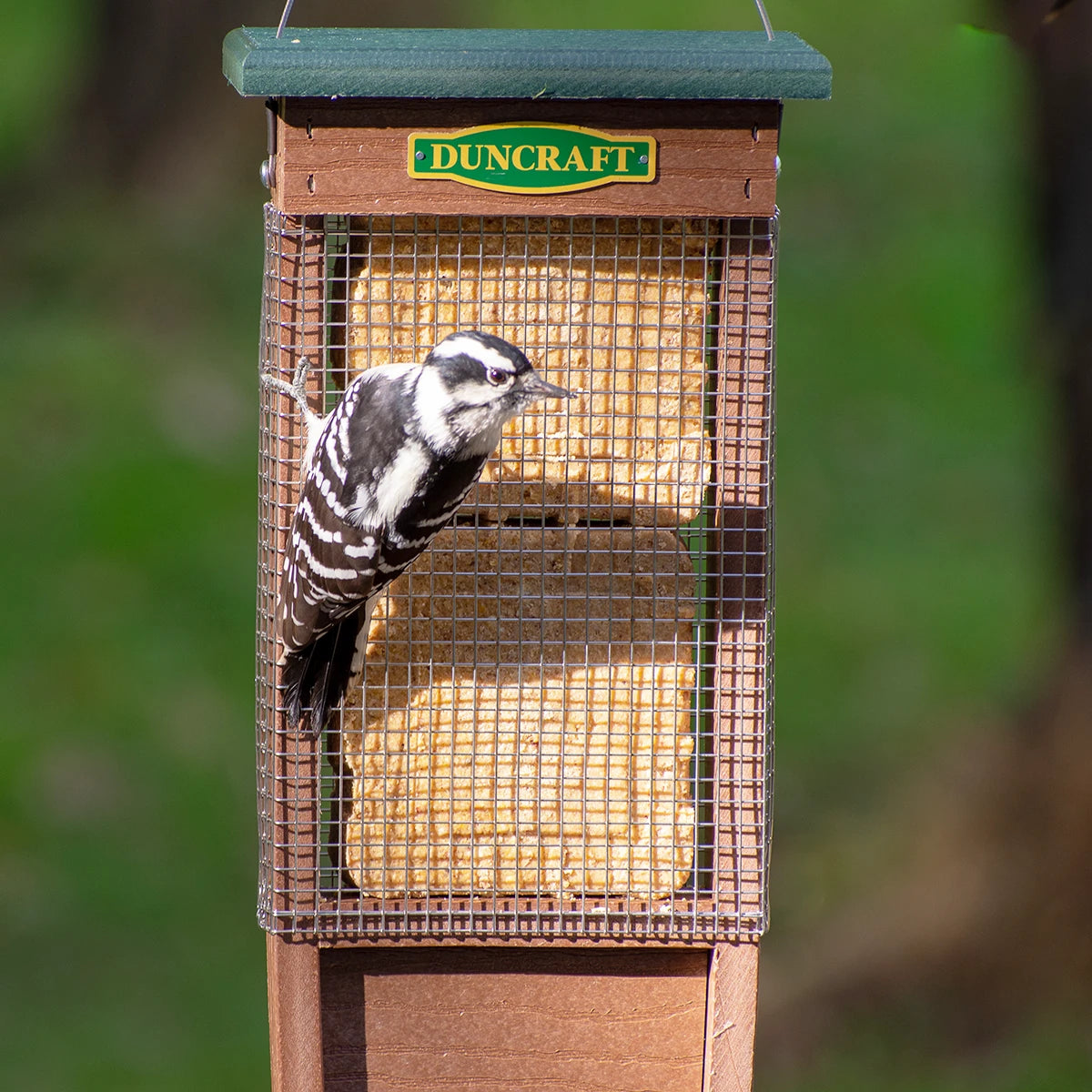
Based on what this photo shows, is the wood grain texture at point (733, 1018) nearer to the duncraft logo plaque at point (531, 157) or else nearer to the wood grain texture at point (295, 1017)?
the wood grain texture at point (295, 1017)

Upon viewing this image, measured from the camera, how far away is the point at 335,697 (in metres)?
3.29

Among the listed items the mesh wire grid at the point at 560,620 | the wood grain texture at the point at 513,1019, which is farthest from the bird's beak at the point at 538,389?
the wood grain texture at the point at 513,1019

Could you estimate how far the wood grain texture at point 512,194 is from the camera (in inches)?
119

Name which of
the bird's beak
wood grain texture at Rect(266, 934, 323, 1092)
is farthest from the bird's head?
wood grain texture at Rect(266, 934, 323, 1092)

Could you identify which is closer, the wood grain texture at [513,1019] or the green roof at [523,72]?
the green roof at [523,72]

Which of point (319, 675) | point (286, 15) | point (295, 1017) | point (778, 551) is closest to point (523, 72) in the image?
point (286, 15)

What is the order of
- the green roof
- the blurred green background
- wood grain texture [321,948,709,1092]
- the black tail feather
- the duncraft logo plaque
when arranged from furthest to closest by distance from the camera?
the blurred green background → wood grain texture [321,948,709,1092] → the black tail feather → the duncraft logo plaque → the green roof

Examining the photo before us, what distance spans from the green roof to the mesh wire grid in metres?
0.32

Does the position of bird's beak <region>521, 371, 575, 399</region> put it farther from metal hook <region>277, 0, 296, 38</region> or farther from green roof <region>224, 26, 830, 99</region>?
metal hook <region>277, 0, 296, 38</region>

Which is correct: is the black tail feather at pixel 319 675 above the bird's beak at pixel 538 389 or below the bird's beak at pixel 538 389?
below

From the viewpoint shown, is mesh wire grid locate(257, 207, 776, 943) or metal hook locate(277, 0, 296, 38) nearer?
metal hook locate(277, 0, 296, 38)

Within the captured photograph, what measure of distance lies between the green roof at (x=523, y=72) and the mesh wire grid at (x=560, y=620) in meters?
0.32

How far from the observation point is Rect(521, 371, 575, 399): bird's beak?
3004 millimetres
